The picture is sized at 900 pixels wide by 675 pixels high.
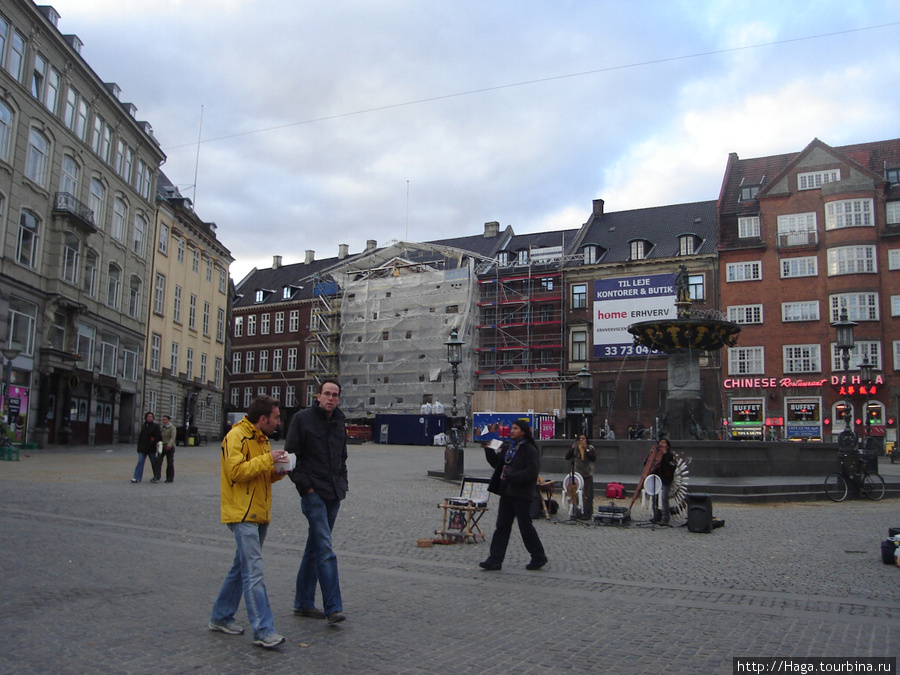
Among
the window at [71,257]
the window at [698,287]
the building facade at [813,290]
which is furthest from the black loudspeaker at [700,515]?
the window at [698,287]

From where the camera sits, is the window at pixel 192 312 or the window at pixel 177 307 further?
the window at pixel 192 312

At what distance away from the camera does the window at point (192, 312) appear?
5278 centimetres

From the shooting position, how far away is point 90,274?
38750mm

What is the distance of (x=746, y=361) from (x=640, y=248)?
11.7 meters

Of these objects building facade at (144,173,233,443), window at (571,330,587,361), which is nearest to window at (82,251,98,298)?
building facade at (144,173,233,443)

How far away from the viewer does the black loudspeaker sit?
514 inches

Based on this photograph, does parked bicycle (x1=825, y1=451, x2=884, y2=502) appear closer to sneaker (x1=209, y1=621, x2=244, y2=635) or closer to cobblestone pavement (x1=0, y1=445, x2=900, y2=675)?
cobblestone pavement (x1=0, y1=445, x2=900, y2=675)

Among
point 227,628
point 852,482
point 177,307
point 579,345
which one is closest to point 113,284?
point 177,307

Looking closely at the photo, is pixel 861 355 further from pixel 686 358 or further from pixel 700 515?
pixel 700 515

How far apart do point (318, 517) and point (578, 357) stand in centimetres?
5394

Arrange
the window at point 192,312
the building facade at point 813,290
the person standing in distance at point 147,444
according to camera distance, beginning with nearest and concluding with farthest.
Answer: the person standing in distance at point 147,444, the building facade at point 813,290, the window at point 192,312

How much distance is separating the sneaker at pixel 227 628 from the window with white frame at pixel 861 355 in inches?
1943

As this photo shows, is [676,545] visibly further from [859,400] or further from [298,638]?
[859,400]

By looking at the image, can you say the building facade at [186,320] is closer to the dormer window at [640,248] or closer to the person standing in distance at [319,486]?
the dormer window at [640,248]
